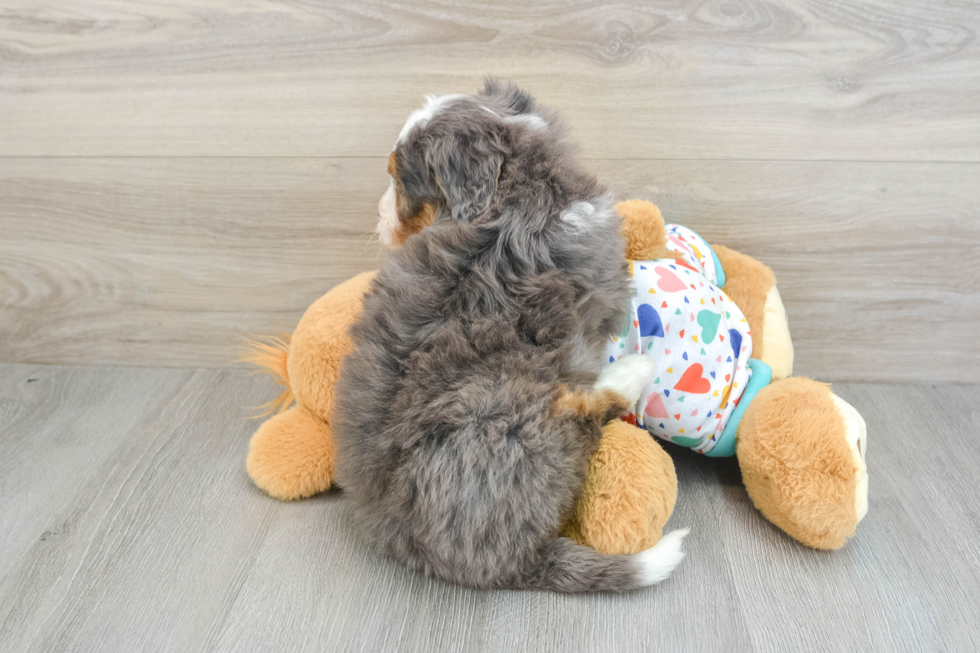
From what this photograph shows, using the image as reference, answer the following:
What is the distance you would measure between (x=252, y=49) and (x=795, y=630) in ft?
4.01

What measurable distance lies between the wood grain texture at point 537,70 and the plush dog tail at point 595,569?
69cm

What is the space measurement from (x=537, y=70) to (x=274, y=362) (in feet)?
2.31

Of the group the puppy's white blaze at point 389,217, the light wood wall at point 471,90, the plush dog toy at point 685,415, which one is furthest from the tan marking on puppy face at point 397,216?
the light wood wall at point 471,90

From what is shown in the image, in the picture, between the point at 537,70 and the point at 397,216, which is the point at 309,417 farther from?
the point at 537,70

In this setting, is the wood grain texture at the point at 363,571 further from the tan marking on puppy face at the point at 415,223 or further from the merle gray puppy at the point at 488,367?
the tan marking on puppy face at the point at 415,223

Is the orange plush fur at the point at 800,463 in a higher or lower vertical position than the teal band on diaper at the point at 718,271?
lower

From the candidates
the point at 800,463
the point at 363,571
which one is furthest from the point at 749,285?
the point at 363,571

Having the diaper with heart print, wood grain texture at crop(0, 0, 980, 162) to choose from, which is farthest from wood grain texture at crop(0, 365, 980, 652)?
wood grain texture at crop(0, 0, 980, 162)

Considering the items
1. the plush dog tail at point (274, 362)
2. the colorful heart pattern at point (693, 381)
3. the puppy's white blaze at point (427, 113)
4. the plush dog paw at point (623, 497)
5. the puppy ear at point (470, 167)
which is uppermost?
the puppy's white blaze at point (427, 113)

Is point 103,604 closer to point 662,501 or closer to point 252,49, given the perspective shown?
point 662,501

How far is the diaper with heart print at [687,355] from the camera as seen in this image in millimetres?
955

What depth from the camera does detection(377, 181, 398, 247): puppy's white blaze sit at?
0.94 m

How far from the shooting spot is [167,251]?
1332mm

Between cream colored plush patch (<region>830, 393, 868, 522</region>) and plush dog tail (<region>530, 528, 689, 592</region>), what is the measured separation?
0.27 metres
